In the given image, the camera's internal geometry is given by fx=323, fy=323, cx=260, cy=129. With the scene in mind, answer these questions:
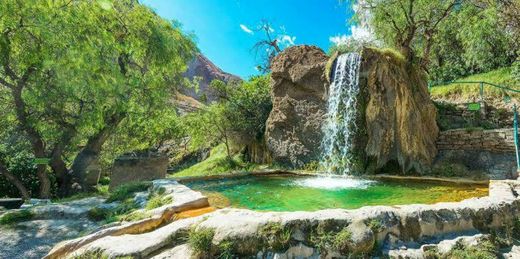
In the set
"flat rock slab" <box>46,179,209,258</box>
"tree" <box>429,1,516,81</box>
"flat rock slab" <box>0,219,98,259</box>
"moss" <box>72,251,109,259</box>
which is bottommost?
"flat rock slab" <box>0,219,98,259</box>

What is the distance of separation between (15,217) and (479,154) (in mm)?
11412

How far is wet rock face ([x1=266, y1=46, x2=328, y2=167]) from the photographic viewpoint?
446 inches

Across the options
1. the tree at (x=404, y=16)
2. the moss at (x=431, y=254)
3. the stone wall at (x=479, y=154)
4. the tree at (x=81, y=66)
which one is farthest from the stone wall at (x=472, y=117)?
the moss at (x=431, y=254)

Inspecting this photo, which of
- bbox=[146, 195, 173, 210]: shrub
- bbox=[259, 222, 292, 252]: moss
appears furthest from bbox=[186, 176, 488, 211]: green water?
bbox=[259, 222, 292, 252]: moss

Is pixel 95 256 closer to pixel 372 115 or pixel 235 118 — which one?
pixel 372 115

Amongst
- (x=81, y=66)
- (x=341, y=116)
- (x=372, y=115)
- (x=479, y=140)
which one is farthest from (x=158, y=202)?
(x=479, y=140)

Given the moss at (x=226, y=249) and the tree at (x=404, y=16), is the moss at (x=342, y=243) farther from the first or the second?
the tree at (x=404, y=16)

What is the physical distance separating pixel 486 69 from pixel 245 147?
41.2 feet

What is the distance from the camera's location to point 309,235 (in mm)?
3336

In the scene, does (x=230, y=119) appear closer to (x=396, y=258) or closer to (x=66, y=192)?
(x=66, y=192)

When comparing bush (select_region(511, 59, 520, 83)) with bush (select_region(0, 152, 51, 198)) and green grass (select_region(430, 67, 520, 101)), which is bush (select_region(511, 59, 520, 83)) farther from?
bush (select_region(0, 152, 51, 198))

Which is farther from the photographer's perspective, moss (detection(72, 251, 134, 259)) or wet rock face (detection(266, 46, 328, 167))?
wet rock face (detection(266, 46, 328, 167))

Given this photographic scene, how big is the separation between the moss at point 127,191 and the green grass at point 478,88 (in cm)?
1337

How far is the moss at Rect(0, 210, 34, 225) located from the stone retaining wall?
10.9 metres
